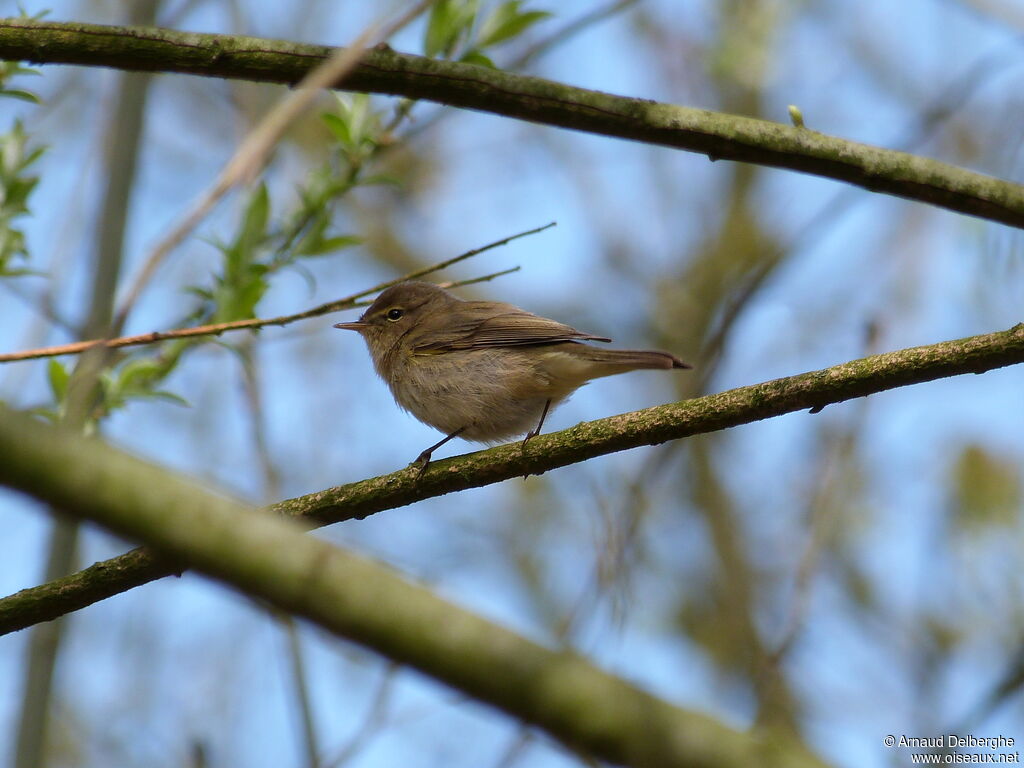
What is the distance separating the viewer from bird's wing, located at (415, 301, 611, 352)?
5.51 metres

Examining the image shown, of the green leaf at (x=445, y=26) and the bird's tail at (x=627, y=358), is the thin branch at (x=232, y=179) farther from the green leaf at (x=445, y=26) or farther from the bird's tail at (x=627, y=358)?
the bird's tail at (x=627, y=358)

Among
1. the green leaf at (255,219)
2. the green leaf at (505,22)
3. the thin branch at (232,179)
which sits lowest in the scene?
the thin branch at (232,179)

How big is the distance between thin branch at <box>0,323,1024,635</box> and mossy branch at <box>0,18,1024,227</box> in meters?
0.77

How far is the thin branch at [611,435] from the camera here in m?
2.99

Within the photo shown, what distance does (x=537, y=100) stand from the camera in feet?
11.1

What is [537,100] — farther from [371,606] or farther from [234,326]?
[371,606]

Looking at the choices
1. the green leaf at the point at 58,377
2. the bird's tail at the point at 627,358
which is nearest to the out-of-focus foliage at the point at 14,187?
the green leaf at the point at 58,377

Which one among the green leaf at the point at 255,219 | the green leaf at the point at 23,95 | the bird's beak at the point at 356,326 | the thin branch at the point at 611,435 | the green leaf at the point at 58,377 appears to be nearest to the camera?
the thin branch at the point at 611,435

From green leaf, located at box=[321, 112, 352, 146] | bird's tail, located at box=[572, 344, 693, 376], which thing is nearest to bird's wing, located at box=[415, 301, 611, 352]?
bird's tail, located at box=[572, 344, 693, 376]

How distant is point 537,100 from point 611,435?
3.74 feet

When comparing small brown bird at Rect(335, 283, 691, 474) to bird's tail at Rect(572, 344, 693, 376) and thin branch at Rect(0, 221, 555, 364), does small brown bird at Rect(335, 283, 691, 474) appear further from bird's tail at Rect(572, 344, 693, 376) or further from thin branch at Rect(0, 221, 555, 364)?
thin branch at Rect(0, 221, 555, 364)

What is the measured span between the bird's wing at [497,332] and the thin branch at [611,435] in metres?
2.04

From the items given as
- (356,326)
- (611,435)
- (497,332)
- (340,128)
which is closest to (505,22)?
(340,128)

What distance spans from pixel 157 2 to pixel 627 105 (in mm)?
2913
